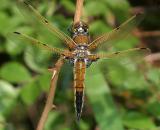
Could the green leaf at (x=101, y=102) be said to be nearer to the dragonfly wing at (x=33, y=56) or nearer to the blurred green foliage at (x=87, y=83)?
the blurred green foliage at (x=87, y=83)

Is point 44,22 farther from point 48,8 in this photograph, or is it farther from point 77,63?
point 48,8

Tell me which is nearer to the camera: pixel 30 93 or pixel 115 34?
pixel 115 34

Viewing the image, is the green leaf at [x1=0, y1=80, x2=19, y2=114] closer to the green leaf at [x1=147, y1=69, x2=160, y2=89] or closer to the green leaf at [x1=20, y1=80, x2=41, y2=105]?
the green leaf at [x1=20, y1=80, x2=41, y2=105]

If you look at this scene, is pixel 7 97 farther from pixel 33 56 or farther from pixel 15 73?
pixel 33 56

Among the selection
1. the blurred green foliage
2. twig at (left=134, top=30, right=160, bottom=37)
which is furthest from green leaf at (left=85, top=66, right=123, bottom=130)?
twig at (left=134, top=30, right=160, bottom=37)

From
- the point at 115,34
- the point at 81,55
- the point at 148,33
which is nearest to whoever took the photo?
the point at 81,55

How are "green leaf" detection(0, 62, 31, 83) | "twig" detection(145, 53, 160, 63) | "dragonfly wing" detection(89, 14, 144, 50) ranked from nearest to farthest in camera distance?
"dragonfly wing" detection(89, 14, 144, 50) < "green leaf" detection(0, 62, 31, 83) < "twig" detection(145, 53, 160, 63)

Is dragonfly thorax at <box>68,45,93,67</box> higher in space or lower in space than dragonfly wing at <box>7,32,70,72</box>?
lower

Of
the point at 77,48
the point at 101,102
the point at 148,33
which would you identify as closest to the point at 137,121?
the point at 101,102

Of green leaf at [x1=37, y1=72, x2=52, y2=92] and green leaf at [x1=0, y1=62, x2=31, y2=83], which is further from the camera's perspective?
green leaf at [x1=0, y1=62, x2=31, y2=83]
